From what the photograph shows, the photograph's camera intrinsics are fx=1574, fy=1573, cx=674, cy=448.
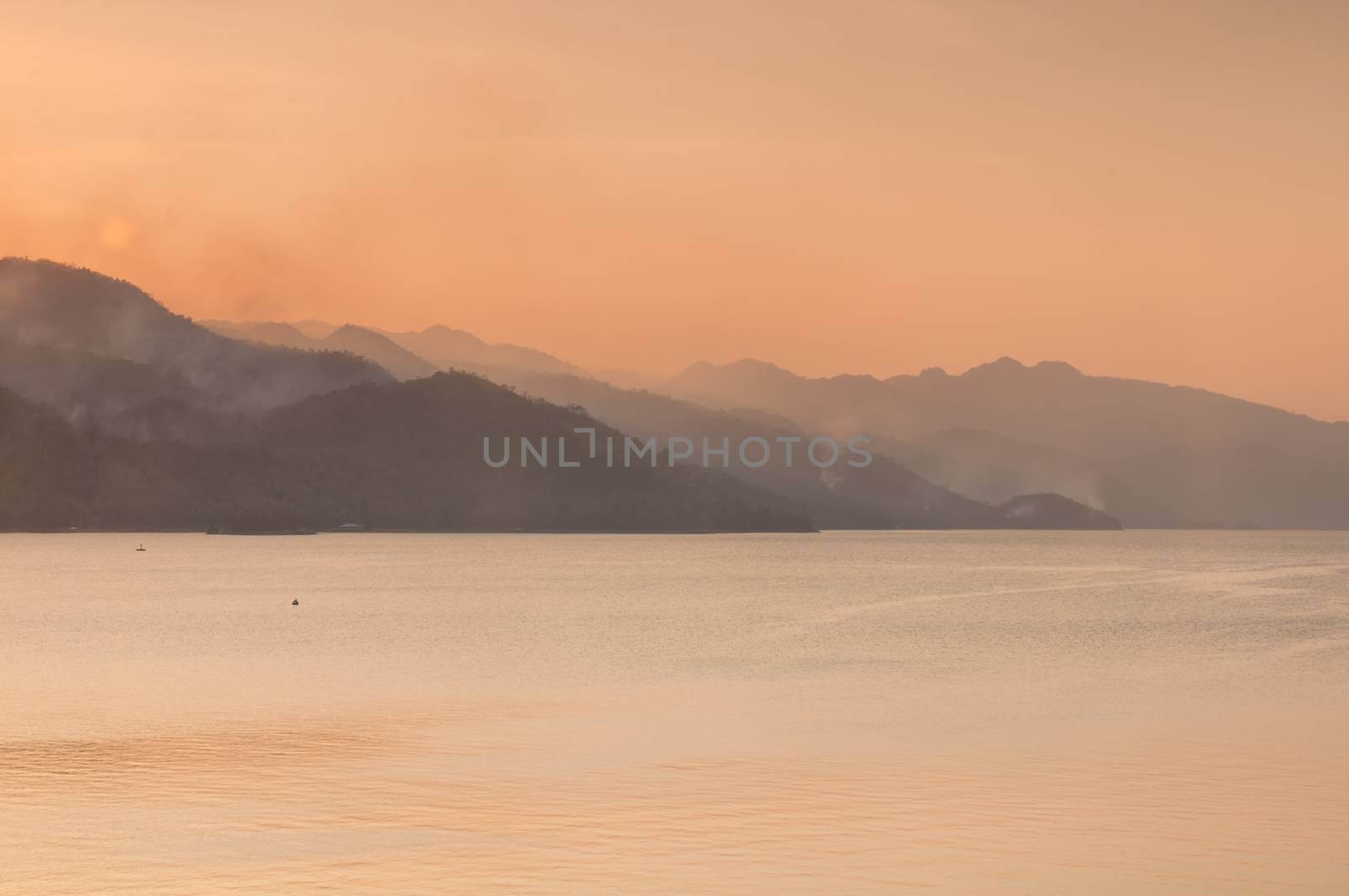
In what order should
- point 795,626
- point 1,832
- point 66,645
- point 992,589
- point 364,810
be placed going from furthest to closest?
point 992,589 → point 795,626 → point 66,645 → point 364,810 → point 1,832

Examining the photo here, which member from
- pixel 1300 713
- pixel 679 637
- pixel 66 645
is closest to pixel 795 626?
pixel 679 637

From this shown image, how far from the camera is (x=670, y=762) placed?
40.8m

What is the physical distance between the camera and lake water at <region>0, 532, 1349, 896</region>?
28.2 meters

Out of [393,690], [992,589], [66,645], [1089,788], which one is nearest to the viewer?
[1089,788]

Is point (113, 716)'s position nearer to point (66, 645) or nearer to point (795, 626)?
point (66, 645)

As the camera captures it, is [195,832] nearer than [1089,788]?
Yes

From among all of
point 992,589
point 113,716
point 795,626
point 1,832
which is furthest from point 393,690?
point 992,589

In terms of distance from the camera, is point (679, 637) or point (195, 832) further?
point (679, 637)

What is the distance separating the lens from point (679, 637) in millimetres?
94000

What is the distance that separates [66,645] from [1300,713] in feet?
205

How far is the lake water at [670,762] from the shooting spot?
28.2 meters

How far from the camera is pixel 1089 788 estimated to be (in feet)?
120

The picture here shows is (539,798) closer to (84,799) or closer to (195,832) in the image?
(195,832)

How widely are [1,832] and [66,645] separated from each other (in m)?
57.4
